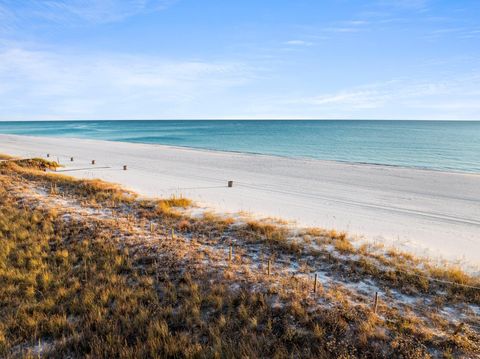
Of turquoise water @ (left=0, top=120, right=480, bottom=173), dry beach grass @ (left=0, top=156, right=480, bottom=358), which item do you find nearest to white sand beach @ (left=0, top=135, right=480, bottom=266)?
dry beach grass @ (left=0, top=156, right=480, bottom=358)

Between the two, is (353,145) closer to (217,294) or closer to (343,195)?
(343,195)

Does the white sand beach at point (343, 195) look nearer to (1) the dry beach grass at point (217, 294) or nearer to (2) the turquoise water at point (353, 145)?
(1) the dry beach grass at point (217, 294)

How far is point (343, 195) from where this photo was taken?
19.6 m

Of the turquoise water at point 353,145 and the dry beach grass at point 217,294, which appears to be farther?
the turquoise water at point 353,145

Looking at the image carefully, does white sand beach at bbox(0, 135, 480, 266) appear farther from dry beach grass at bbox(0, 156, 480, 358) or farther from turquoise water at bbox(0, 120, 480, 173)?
turquoise water at bbox(0, 120, 480, 173)

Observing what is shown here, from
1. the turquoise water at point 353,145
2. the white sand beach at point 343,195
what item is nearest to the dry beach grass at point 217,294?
the white sand beach at point 343,195

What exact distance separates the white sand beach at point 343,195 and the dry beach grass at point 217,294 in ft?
10.4

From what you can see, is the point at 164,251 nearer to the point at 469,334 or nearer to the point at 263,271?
the point at 263,271

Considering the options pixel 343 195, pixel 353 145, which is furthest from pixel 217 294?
pixel 353 145

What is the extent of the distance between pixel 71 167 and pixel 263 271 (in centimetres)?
2664

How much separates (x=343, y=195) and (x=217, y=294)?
48.5 feet

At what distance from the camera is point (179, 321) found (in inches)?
236

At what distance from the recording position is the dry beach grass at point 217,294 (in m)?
5.27

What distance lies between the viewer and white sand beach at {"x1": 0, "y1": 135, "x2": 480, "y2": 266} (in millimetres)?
12488
